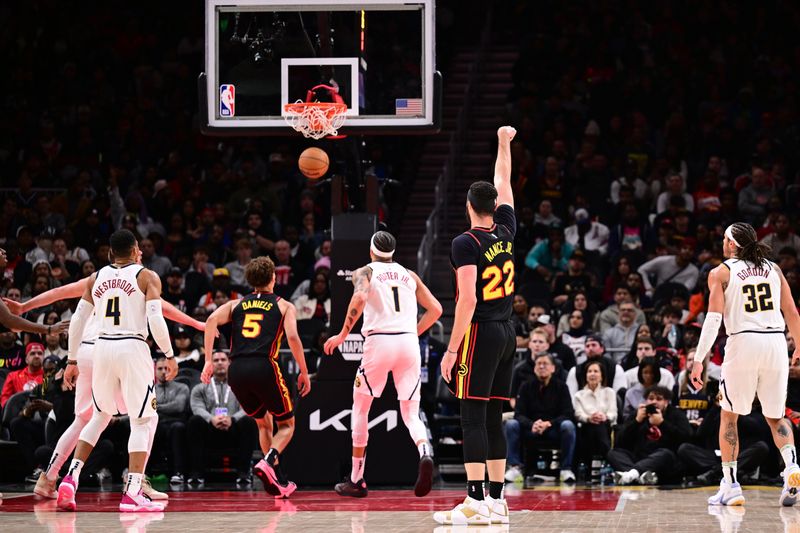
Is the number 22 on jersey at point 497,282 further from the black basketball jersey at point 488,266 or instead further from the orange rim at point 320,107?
the orange rim at point 320,107

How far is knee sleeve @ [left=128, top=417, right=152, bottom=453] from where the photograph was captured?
10.1 m

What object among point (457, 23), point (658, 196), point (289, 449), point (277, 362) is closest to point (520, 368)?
point (289, 449)

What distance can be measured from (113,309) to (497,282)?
10.9 ft

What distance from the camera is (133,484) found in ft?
33.2

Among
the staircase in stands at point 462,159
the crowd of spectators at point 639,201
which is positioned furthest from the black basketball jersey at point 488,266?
the staircase in stands at point 462,159

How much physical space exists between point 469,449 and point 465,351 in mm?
691

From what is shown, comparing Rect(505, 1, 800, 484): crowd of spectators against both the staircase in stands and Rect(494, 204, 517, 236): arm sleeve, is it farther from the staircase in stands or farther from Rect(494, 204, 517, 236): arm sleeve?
Rect(494, 204, 517, 236): arm sleeve

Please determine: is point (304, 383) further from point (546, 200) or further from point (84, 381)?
point (546, 200)

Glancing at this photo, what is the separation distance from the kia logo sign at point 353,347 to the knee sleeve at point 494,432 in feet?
12.7

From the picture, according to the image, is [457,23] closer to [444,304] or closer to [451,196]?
[451,196]

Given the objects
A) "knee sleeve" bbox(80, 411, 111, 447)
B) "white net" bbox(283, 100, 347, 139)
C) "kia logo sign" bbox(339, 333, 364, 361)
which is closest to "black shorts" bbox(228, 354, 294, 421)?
"knee sleeve" bbox(80, 411, 111, 447)

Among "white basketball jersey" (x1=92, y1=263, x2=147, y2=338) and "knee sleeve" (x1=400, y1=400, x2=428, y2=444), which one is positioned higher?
"white basketball jersey" (x1=92, y1=263, x2=147, y2=338)

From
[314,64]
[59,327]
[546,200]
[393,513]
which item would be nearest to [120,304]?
[59,327]

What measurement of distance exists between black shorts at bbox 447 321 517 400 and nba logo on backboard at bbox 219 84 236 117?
183 inches
